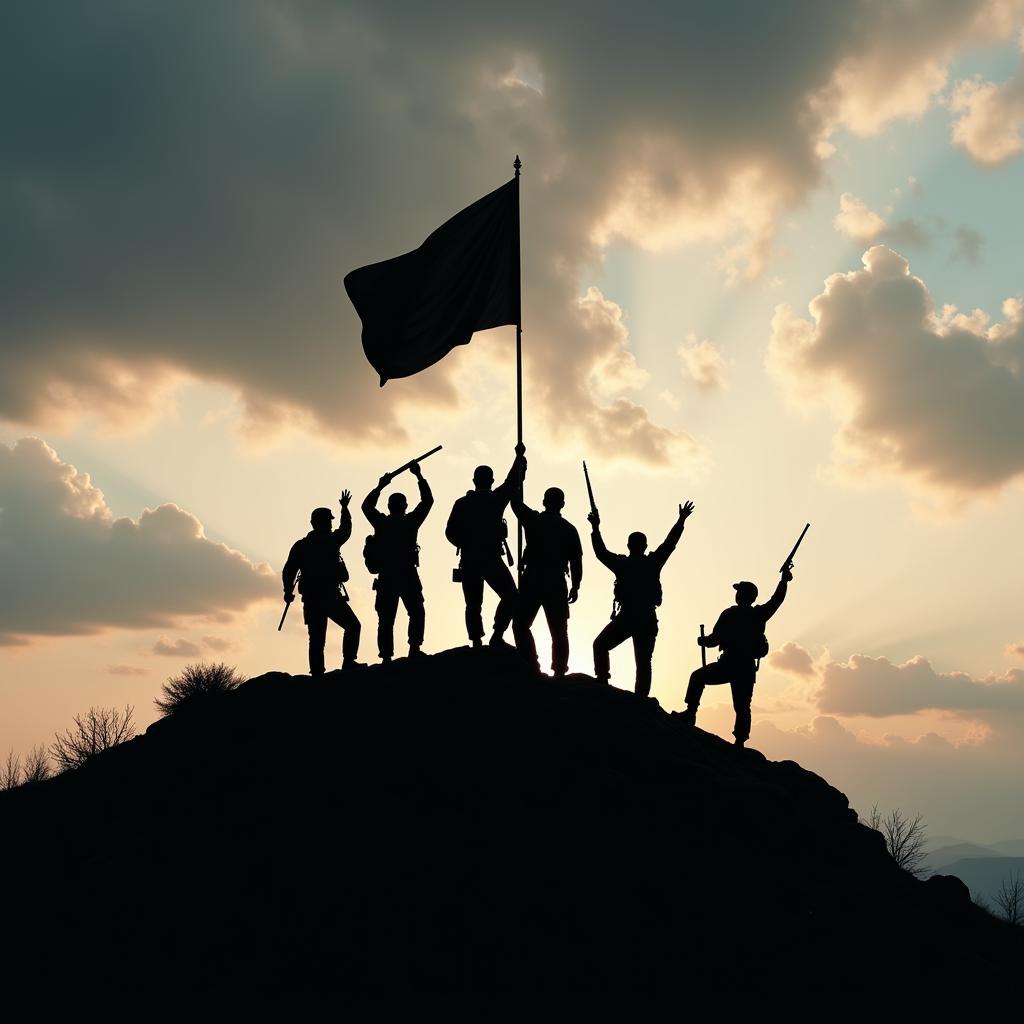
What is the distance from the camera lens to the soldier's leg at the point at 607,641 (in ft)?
53.7

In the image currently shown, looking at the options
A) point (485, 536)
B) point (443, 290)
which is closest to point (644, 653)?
point (485, 536)


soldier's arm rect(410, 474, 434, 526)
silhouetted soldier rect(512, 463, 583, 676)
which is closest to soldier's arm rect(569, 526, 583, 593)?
silhouetted soldier rect(512, 463, 583, 676)

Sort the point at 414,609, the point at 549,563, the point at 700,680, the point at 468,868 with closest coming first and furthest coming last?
the point at 468,868
the point at 549,563
the point at 414,609
the point at 700,680

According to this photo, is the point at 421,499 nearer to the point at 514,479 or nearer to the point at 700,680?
the point at 514,479

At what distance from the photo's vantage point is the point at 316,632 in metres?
17.5

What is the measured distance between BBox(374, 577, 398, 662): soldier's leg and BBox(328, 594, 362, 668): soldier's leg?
640mm

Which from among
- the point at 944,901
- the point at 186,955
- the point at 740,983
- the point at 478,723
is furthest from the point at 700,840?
the point at 186,955

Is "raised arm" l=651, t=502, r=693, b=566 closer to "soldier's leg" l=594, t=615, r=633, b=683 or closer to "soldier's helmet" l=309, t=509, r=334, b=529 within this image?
"soldier's leg" l=594, t=615, r=633, b=683

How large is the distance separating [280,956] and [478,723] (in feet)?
14.6

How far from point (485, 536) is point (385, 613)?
261 centimetres

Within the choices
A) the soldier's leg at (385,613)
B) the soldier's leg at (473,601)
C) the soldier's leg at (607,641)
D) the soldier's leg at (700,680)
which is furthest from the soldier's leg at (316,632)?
the soldier's leg at (700,680)

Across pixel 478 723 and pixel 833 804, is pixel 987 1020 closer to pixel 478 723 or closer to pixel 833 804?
pixel 833 804

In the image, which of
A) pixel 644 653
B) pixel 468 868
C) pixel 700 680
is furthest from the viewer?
pixel 700 680

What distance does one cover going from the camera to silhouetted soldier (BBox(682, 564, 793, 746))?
17.0 metres
